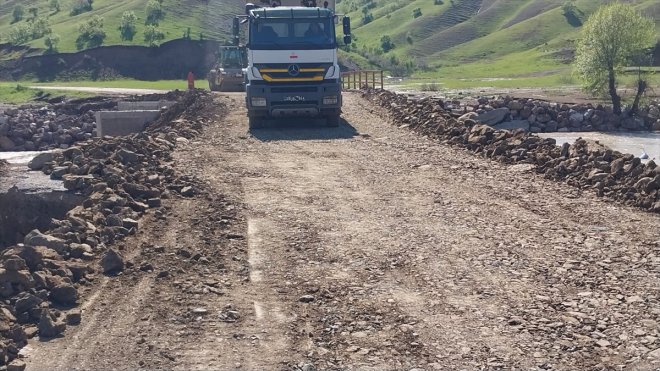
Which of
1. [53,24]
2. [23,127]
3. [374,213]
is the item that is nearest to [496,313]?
[374,213]

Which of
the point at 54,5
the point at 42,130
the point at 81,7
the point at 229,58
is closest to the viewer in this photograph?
the point at 42,130

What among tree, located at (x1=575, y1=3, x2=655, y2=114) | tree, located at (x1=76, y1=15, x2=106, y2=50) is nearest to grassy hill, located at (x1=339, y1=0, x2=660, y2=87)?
tree, located at (x1=575, y1=3, x2=655, y2=114)

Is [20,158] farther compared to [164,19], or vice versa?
[164,19]

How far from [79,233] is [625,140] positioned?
34.3 m

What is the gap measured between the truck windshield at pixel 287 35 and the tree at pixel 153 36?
67.5 meters

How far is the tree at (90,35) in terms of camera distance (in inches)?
3514

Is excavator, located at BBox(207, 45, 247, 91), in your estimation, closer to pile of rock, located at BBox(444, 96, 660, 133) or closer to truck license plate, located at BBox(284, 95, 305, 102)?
pile of rock, located at BBox(444, 96, 660, 133)

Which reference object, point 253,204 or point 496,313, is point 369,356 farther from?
point 253,204

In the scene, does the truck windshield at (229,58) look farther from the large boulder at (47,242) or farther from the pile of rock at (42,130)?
the large boulder at (47,242)

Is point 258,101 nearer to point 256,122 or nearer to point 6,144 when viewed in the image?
point 256,122

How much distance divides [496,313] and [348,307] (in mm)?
1459

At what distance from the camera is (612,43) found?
48.9m

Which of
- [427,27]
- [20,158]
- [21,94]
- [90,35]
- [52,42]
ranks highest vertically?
[427,27]

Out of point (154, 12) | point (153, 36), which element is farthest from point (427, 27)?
point (153, 36)
